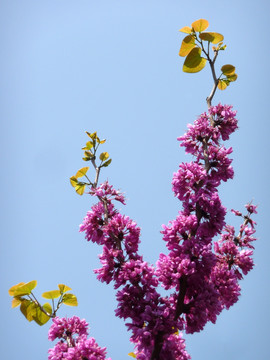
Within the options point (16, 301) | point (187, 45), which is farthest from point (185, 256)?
point (187, 45)

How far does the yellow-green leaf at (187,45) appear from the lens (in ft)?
15.6

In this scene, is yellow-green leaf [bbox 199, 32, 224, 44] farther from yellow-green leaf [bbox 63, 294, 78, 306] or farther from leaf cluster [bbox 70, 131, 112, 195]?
yellow-green leaf [bbox 63, 294, 78, 306]

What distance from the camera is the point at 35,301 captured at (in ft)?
15.1

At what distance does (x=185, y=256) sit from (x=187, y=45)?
298 centimetres

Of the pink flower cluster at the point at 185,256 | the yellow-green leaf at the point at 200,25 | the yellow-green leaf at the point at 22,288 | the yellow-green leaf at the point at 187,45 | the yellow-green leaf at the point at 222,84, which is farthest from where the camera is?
the yellow-green leaf at the point at 222,84

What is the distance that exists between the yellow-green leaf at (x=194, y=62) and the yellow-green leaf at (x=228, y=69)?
32 cm

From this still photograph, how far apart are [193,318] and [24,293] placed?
2.26 m

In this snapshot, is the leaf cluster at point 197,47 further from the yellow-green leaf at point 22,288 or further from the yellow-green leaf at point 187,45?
the yellow-green leaf at point 22,288

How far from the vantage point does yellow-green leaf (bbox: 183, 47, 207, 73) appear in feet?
15.7

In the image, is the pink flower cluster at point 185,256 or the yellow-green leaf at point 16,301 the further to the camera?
the yellow-green leaf at point 16,301

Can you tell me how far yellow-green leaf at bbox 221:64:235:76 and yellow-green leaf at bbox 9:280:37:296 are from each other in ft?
13.3

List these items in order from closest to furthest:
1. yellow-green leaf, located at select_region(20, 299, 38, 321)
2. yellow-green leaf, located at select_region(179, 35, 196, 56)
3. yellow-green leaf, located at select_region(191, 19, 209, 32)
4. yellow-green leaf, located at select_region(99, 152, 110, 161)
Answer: yellow-green leaf, located at select_region(20, 299, 38, 321) < yellow-green leaf, located at select_region(191, 19, 209, 32) < yellow-green leaf, located at select_region(179, 35, 196, 56) < yellow-green leaf, located at select_region(99, 152, 110, 161)

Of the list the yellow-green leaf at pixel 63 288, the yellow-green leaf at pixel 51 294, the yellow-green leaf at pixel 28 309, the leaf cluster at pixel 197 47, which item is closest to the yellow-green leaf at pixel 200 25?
the leaf cluster at pixel 197 47

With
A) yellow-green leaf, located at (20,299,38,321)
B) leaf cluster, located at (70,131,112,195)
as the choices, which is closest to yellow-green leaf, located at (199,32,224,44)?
leaf cluster, located at (70,131,112,195)
